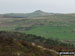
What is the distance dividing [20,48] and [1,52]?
4467 mm

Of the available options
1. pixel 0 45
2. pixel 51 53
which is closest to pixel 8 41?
pixel 0 45

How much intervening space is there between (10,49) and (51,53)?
895 centimetres

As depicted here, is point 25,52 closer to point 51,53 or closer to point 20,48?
point 20,48

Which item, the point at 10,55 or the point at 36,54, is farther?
the point at 36,54

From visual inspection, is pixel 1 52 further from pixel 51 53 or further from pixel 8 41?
pixel 51 53

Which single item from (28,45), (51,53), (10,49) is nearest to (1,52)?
(10,49)

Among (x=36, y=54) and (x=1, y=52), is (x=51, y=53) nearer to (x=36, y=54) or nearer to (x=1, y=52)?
(x=36, y=54)

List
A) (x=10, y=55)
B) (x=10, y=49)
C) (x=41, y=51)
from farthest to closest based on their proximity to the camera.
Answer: (x=41, y=51) < (x=10, y=49) < (x=10, y=55)

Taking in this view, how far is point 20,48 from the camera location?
4106cm

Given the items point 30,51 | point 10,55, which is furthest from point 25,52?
point 10,55

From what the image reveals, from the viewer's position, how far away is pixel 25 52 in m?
39.7

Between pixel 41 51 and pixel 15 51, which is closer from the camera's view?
pixel 15 51

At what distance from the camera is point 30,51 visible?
133 feet

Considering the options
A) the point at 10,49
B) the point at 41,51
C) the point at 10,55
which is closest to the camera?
the point at 10,55
